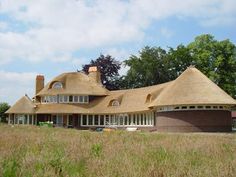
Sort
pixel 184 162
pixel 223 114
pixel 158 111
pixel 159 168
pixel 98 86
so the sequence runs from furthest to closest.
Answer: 1. pixel 98 86
2. pixel 158 111
3. pixel 223 114
4. pixel 184 162
5. pixel 159 168

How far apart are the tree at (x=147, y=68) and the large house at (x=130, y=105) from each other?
31.7 feet

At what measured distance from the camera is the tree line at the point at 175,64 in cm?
6631

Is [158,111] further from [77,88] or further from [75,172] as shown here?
[75,172]

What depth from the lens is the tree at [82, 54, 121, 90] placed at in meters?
78.9

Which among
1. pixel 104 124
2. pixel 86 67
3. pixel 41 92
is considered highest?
pixel 86 67

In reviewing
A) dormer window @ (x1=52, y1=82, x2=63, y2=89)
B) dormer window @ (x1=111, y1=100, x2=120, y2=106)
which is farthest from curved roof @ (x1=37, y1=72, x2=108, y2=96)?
dormer window @ (x1=111, y1=100, x2=120, y2=106)

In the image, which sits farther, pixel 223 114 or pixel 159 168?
pixel 223 114

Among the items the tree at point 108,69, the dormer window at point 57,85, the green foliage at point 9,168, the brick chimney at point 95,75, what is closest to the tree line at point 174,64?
the tree at point 108,69

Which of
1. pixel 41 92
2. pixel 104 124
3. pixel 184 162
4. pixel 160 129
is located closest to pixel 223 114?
pixel 160 129

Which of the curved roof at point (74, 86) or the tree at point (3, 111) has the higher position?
the curved roof at point (74, 86)

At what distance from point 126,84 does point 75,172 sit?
71.7m

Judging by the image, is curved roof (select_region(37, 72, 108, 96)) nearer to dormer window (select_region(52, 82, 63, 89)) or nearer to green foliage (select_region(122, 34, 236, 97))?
dormer window (select_region(52, 82, 63, 89))

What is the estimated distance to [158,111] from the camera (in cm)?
4581

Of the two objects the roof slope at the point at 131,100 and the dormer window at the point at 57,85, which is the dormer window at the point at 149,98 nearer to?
the roof slope at the point at 131,100
